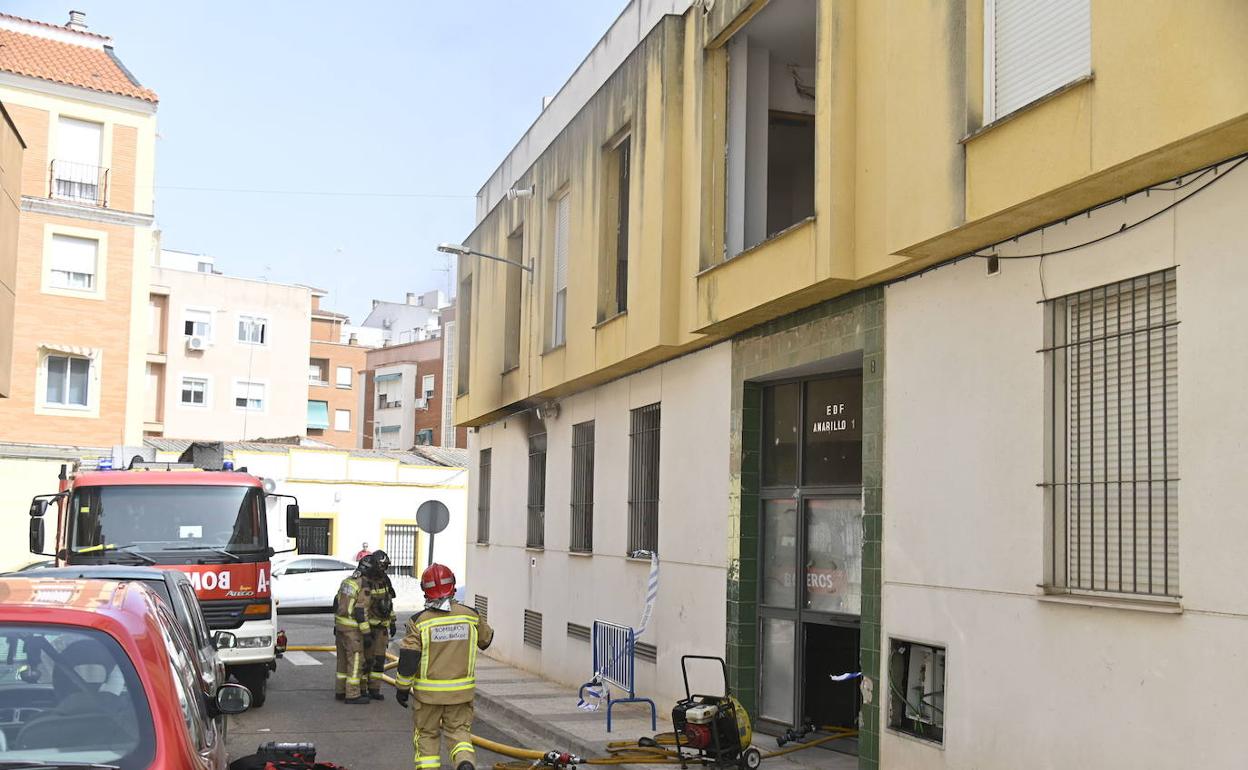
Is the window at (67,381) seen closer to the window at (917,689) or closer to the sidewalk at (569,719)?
the sidewalk at (569,719)

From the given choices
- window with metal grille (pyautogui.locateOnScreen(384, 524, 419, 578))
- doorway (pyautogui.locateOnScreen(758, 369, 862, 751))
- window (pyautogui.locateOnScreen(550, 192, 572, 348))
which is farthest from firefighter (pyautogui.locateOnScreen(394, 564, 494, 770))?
window with metal grille (pyautogui.locateOnScreen(384, 524, 419, 578))

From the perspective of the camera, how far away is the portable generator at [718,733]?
10.2 m

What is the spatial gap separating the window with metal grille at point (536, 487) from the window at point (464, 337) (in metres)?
3.65

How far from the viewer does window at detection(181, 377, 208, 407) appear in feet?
187

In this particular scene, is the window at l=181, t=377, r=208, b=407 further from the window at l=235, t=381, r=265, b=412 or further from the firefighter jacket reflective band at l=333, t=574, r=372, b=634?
the firefighter jacket reflective band at l=333, t=574, r=372, b=634

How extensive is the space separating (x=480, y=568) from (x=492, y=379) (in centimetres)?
387

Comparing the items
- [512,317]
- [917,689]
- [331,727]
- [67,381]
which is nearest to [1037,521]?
[917,689]

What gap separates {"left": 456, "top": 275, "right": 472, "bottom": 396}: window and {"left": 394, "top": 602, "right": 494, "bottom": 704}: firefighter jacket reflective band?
46.8 feet

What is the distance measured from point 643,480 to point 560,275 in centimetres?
390

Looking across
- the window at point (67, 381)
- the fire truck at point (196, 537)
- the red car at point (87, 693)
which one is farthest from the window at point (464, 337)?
the red car at point (87, 693)

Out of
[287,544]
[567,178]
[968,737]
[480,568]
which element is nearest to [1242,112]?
[968,737]

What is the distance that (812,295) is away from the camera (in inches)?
420

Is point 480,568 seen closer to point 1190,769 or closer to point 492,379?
point 492,379

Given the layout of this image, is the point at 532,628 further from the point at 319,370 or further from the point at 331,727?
the point at 319,370
